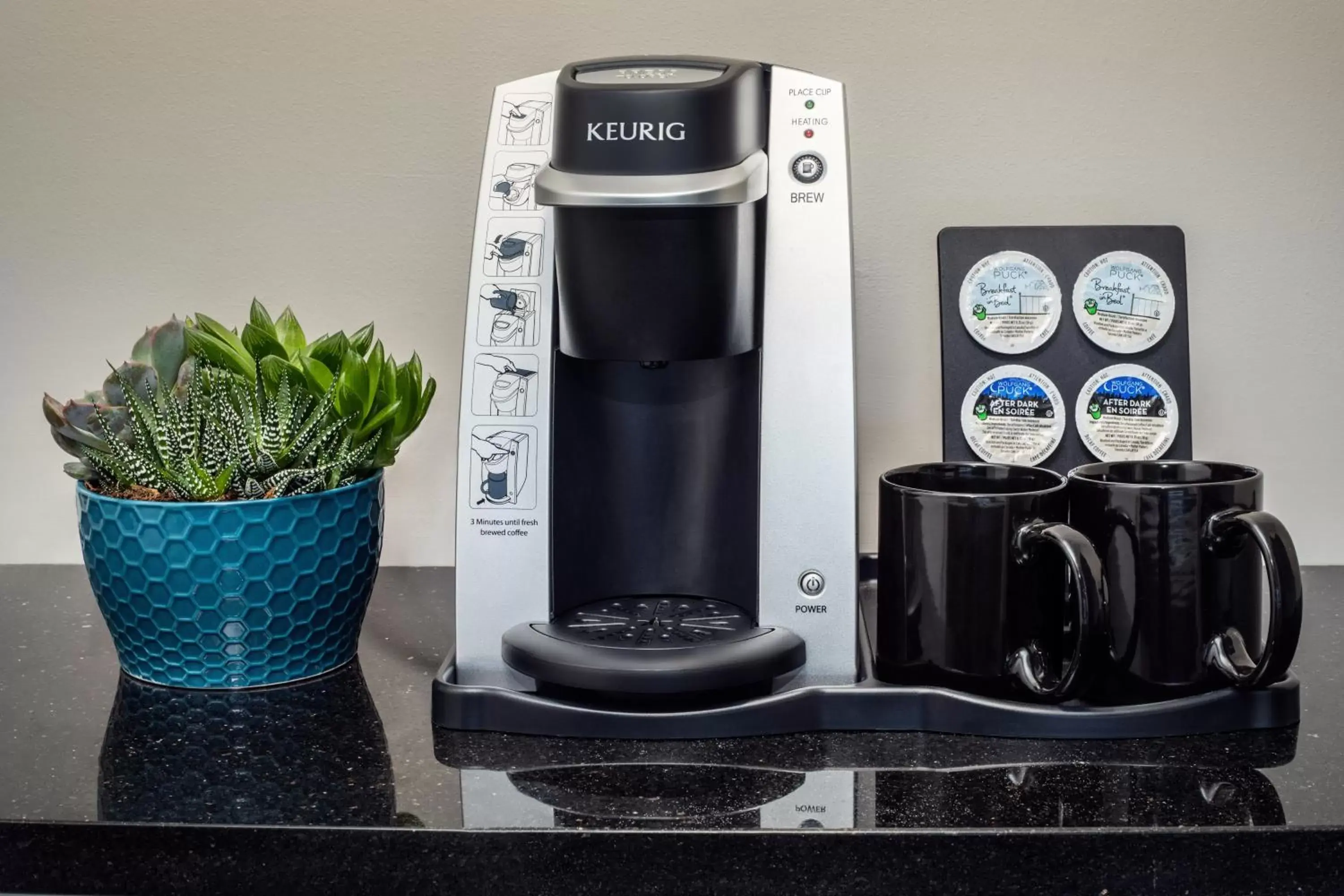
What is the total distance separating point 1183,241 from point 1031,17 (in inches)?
9.2

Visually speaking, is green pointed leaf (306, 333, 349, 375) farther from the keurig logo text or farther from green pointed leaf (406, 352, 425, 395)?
the keurig logo text

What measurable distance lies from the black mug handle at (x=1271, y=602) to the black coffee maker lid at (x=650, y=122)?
0.35 meters

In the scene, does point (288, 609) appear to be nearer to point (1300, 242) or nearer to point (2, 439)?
point (2, 439)

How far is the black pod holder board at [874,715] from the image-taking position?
27.8 inches

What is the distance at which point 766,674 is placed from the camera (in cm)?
70

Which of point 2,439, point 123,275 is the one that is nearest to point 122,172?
point 123,275

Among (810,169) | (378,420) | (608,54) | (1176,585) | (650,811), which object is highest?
(608,54)

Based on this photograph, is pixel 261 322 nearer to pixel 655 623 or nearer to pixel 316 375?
pixel 316 375

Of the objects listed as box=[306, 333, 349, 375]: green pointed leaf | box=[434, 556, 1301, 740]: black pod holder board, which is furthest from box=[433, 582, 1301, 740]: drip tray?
box=[306, 333, 349, 375]: green pointed leaf

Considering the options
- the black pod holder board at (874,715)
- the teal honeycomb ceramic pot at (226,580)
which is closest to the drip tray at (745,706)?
the black pod holder board at (874,715)

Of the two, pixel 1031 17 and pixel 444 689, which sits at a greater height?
pixel 1031 17

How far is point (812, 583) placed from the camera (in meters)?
0.74

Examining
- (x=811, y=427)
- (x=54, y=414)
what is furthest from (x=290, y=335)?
(x=811, y=427)

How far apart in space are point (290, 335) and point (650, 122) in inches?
13.5
